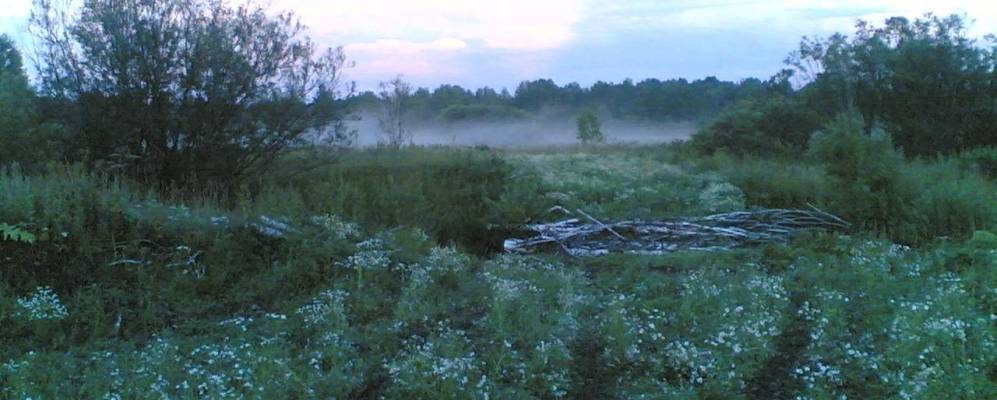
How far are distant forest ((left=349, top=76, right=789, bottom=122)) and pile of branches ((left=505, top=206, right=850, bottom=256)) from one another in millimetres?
31267

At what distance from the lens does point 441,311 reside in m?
7.57

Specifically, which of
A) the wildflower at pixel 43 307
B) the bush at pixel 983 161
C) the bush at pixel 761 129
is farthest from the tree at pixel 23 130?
the bush at pixel 983 161

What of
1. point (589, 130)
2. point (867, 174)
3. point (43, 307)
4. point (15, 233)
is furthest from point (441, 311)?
point (589, 130)

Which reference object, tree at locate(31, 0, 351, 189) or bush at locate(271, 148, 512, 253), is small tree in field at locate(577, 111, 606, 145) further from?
tree at locate(31, 0, 351, 189)

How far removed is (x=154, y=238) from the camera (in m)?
8.80

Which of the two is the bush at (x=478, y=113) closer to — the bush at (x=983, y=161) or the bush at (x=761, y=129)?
the bush at (x=761, y=129)

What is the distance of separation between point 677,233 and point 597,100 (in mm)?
44886

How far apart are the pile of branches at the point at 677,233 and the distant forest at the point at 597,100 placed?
31267mm

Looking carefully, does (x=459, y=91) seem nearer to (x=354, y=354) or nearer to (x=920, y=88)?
(x=920, y=88)

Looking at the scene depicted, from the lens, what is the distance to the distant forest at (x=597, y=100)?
4844 cm

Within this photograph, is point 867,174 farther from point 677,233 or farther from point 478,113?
point 478,113

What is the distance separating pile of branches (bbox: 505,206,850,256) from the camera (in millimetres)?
11656

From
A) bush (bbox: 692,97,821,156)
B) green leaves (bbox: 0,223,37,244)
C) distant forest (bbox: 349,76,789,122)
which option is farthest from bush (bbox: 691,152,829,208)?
distant forest (bbox: 349,76,789,122)

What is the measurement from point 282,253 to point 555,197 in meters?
6.84
